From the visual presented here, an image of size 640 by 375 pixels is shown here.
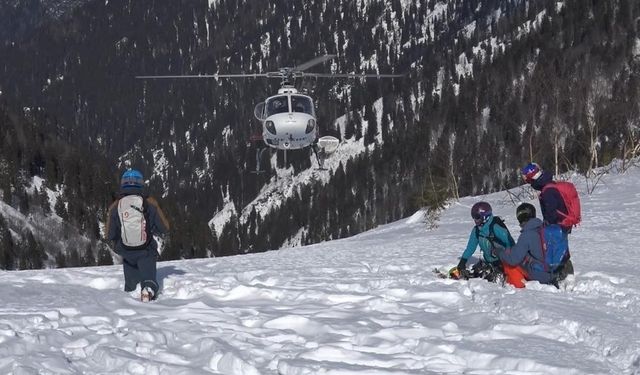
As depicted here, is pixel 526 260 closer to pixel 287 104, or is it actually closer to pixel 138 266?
pixel 138 266

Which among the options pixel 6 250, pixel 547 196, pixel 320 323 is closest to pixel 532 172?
pixel 547 196

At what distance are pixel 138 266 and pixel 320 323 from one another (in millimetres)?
2752

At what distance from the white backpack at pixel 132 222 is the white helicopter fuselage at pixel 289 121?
1149 cm

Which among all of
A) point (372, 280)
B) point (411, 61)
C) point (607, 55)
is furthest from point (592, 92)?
point (411, 61)

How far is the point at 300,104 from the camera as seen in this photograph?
20.1 m

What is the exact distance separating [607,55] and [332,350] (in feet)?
346

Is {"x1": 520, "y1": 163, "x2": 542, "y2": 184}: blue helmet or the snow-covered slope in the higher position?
{"x1": 520, "y1": 163, "x2": 542, "y2": 184}: blue helmet

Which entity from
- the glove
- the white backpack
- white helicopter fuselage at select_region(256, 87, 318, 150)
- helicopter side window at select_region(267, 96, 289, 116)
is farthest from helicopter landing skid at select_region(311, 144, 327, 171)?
the white backpack

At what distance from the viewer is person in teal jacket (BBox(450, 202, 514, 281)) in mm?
9172

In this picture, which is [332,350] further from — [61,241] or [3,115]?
[3,115]

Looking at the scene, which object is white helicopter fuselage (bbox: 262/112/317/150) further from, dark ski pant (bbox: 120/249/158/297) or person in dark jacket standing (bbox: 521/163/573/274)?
dark ski pant (bbox: 120/249/158/297)

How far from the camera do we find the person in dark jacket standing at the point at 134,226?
834cm

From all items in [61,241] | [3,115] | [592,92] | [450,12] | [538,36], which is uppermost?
[450,12]

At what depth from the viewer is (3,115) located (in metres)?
112
